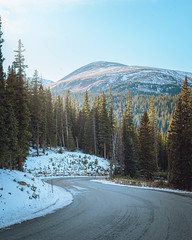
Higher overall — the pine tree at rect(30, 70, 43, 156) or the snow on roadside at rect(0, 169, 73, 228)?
the pine tree at rect(30, 70, 43, 156)

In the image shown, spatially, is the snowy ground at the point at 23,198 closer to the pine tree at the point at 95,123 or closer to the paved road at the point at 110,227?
the paved road at the point at 110,227

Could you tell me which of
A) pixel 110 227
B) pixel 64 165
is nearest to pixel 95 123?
pixel 64 165

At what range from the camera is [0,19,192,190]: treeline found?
18.0 m

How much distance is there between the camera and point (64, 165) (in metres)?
40.8

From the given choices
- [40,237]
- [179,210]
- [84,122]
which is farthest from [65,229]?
[84,122]

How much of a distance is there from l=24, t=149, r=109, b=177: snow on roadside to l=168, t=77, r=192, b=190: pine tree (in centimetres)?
2249

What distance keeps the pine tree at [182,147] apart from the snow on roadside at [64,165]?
2249 centimetres

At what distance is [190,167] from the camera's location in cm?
1923

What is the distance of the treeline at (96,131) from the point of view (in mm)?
17984

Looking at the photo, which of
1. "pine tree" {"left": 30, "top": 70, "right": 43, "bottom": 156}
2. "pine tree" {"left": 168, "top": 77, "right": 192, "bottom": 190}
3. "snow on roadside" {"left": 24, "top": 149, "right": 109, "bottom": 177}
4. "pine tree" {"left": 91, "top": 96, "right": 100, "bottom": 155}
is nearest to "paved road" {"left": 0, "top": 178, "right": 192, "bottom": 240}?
"pine tree" {"left": 168, "top": 77, "right": 192, "bottom": 190}

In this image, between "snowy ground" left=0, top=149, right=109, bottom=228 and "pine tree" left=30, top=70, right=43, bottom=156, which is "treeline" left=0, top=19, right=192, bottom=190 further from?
"snowy ground" left=0, top=149, right=109, bottom=228

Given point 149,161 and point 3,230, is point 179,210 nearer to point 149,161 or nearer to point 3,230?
point 3,230

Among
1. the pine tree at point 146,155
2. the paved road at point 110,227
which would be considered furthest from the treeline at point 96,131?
the paved road at point 110,227

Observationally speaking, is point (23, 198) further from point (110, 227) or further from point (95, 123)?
point (95, 123)
